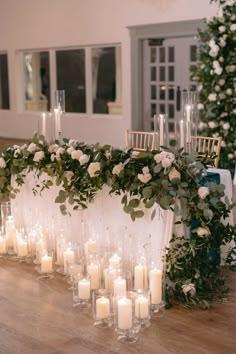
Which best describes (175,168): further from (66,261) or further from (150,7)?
(150,7)

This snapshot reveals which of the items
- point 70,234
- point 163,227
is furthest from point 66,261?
point 163,227

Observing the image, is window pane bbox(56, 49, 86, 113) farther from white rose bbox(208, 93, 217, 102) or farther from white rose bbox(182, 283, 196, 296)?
white rose bbox(182, 283, 196, 296)

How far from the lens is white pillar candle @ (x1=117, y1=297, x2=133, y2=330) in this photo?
3.15 m

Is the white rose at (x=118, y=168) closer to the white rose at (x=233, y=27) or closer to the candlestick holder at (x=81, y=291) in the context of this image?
the candlestick holder at (x=81, y=291)

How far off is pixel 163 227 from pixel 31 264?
1.38 m

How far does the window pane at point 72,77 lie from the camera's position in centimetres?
1164

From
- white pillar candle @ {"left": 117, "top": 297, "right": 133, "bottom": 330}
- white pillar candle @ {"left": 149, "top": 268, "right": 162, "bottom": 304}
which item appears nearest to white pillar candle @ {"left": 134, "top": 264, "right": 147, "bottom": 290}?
white pillar candle @ {"left": 149, "top": 268, "right": 162, "bottom": 304}

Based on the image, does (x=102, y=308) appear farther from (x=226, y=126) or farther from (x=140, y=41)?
(x=140, y=41)

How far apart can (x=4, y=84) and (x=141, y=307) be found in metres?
10.9

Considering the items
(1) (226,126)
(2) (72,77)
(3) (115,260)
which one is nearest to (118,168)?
(3) (115,260)

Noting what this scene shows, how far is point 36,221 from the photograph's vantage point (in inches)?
180

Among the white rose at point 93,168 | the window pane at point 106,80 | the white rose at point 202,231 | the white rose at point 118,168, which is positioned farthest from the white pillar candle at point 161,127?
the window pane at point 106,80

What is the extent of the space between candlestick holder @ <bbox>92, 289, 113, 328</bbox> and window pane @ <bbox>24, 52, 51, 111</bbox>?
9.57m

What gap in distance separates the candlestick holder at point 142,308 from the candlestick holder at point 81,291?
1.41 ft
